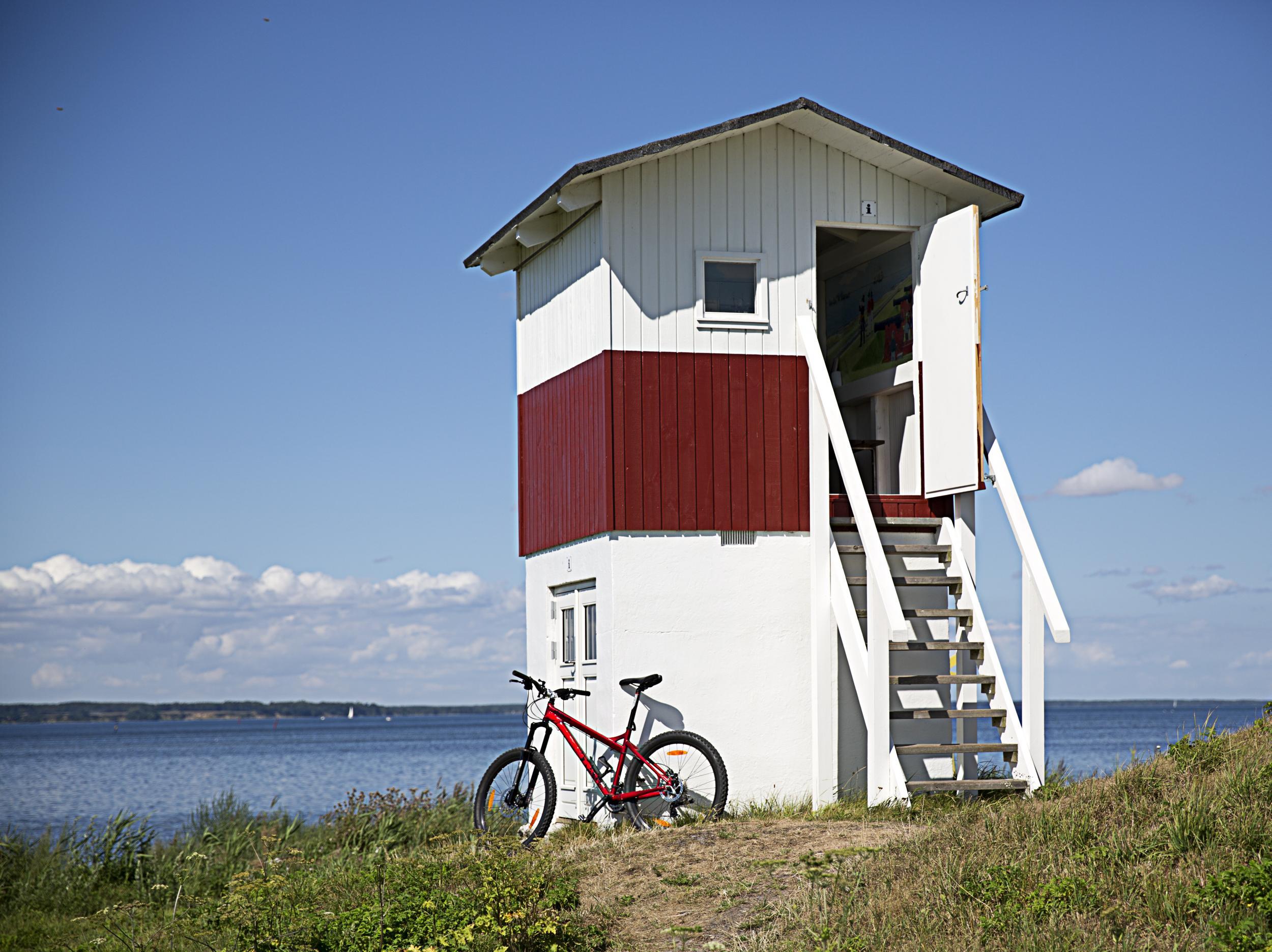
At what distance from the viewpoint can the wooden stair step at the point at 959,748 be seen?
11500mm

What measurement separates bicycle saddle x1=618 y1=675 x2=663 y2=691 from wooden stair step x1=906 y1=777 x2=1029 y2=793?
2.30 metres

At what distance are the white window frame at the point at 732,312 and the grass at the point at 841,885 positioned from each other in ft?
14.7

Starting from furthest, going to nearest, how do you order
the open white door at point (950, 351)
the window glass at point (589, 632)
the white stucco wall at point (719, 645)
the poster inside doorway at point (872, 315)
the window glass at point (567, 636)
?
the window glass at point (567, 636) < the poster inside doorway at point (872, 315) < the window glass at point (589, 632) < the white stucco wall at point (719, 645) < the open white door at point (950, 351)

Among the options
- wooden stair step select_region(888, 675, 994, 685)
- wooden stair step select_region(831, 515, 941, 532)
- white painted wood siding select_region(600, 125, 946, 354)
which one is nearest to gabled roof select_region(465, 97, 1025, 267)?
white painted wood siding select_region(600, 125, 946, 354)

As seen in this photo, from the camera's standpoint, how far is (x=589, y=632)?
45.0 feet

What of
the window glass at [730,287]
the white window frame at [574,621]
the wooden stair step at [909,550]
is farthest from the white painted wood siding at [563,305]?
the wooden stair step at [909,550]

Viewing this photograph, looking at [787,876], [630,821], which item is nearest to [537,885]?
[787,876]

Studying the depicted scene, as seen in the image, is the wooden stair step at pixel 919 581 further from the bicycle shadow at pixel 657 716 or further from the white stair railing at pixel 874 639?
the bicycle shadow at pixel 657 716

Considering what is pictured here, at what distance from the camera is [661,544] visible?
13.0 metres

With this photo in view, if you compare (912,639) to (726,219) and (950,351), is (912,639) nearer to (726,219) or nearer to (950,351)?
(950,351)

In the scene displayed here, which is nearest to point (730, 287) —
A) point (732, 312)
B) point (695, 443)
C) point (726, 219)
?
point (732, 312)

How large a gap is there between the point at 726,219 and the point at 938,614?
422 cm

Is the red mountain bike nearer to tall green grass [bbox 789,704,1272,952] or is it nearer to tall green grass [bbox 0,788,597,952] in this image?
tall green grass [bbox 0,788,597,952]

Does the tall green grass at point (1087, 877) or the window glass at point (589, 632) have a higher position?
the window glass at point (589, 632)
